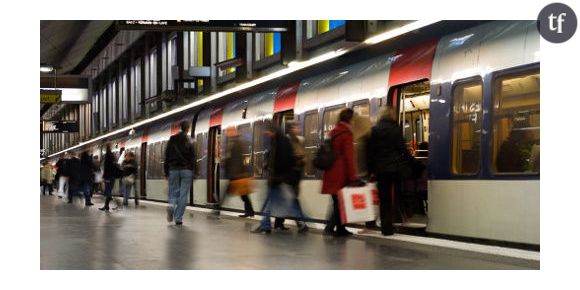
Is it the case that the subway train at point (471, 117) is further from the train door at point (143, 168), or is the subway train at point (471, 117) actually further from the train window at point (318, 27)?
the train door at point (143, 168)

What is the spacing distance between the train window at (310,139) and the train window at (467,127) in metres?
4.59

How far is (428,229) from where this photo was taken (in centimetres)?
1136

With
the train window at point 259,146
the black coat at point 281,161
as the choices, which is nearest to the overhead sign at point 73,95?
the train window at point 259,146

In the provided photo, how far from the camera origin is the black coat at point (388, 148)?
11.6 metres

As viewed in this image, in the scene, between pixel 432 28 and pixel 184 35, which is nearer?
pixel 432 28

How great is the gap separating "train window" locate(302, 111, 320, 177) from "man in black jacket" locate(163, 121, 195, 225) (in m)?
1.92

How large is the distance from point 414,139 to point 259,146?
126 inches

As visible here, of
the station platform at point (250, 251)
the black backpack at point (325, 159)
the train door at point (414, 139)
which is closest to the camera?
the station platform at point (250, 251)

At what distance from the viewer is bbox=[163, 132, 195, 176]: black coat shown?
584 inches

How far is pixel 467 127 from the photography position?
34.3 ft

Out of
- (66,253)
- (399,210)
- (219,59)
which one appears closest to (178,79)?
(219,59)
